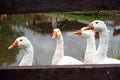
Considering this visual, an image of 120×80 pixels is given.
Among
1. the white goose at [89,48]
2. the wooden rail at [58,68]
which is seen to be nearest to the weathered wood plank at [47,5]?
the wooden rail at [58,68]

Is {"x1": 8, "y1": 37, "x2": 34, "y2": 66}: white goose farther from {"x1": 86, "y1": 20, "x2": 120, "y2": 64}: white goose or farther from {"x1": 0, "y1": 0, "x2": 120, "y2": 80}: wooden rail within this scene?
{"x1": 0, "y1": 0, "x2": 120, "y2": 80}: wooden rail

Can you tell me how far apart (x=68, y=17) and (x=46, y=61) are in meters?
7.59

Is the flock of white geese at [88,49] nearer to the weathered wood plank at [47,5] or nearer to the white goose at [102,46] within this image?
the white goose at [102,46]

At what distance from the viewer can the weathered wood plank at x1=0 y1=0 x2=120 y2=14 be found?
1.33m

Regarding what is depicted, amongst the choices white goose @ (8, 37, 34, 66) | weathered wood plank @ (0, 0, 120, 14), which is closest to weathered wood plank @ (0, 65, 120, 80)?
weathered wood plank @ (0, 0, 120, 14)

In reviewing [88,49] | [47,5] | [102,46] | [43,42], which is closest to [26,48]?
[88,49]

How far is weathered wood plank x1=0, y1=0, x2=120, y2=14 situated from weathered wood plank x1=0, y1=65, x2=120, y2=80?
21 cm

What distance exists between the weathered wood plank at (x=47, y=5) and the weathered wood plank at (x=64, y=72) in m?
0.21

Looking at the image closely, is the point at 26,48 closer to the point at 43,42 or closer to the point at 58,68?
the point at 43,42

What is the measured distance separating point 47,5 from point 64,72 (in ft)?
0.81

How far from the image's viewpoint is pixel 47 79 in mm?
1335

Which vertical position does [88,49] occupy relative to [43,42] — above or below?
above

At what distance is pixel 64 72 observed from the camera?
1.32 metres

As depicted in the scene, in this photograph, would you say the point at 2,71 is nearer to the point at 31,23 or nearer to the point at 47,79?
the point at 47,79
